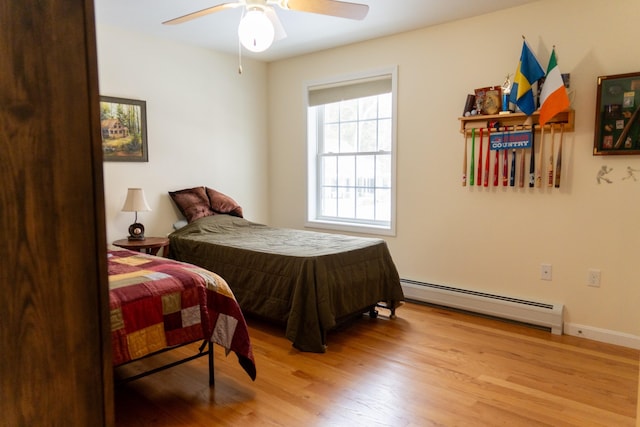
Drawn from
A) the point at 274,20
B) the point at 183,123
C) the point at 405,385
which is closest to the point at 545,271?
the point at 405,385

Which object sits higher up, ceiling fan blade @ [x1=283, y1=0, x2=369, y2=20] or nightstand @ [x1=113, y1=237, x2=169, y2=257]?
ceiling fan blade @ [x1=283, y1=0, x2=369, y2=20]

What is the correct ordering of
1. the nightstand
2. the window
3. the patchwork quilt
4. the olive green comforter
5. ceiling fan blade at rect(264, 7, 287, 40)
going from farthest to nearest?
the window, the nightstand, the olive green comforter, ceiling fan blade at rect(264, 7, 287, 40), the patchwork quilt

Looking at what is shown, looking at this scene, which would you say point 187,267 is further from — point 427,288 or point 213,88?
point 213,88

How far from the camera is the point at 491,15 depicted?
3.40 meters

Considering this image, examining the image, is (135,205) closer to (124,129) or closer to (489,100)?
(124,129)

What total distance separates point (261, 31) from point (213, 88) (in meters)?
2.31

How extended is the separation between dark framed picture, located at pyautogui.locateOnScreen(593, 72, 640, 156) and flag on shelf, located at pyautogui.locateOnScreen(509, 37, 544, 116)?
0.40 meters

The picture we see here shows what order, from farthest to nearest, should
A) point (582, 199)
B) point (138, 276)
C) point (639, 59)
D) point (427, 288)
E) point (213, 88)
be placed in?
point (213, 88), point (427, 288), point (582, 199), point (639, 59), point (138, 276)

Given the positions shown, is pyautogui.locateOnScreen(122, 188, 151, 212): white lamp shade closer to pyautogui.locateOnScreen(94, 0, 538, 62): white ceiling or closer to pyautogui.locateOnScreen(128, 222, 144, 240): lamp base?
pyautogui.locateOnScreen(128, 222, 144, 240): lamp base

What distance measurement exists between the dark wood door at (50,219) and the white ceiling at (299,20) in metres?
2.68

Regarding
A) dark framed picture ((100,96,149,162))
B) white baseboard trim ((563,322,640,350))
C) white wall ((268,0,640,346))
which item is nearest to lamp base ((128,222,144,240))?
dark framed picture ((100,96,149,162))

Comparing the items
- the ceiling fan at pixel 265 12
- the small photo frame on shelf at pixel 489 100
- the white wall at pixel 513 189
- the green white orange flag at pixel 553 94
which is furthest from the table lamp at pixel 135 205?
the green white orange flag at pixel 553 94

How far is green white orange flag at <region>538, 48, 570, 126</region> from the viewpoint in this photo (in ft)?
9.65

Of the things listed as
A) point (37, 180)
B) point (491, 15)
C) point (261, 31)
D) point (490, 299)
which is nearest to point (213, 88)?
point (261, 31)
